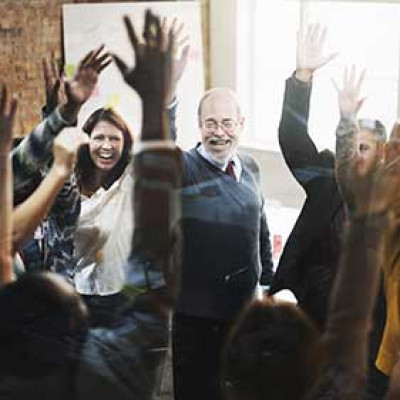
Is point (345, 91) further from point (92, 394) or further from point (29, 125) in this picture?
point (92, 394)

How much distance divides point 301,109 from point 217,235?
0.22 metres

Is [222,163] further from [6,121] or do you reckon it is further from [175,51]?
[6,121]

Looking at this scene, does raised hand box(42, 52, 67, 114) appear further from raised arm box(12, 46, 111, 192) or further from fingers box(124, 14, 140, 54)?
fingers box(124, 14, 140, 54)

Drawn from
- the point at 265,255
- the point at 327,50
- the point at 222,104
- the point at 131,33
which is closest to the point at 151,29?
the point at 131,33

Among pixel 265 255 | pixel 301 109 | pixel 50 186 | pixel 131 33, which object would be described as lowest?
pixel 265 255

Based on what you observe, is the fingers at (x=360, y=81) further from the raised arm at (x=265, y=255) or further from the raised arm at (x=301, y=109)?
the raised arm at (x=265, y=255)

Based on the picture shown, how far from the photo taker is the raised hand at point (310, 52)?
1113 millimetres

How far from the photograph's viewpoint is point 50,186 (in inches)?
43.5

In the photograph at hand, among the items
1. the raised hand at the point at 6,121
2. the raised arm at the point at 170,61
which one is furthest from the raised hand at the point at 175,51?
the raised hand at the point at 6,121

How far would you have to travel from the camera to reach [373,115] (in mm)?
1110

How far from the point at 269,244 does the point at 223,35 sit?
12.2 inches

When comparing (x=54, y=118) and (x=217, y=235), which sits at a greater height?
(x=54, y=118)

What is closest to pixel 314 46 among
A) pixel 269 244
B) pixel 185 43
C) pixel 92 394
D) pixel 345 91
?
pixel 345 91

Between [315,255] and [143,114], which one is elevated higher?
[143,114]
